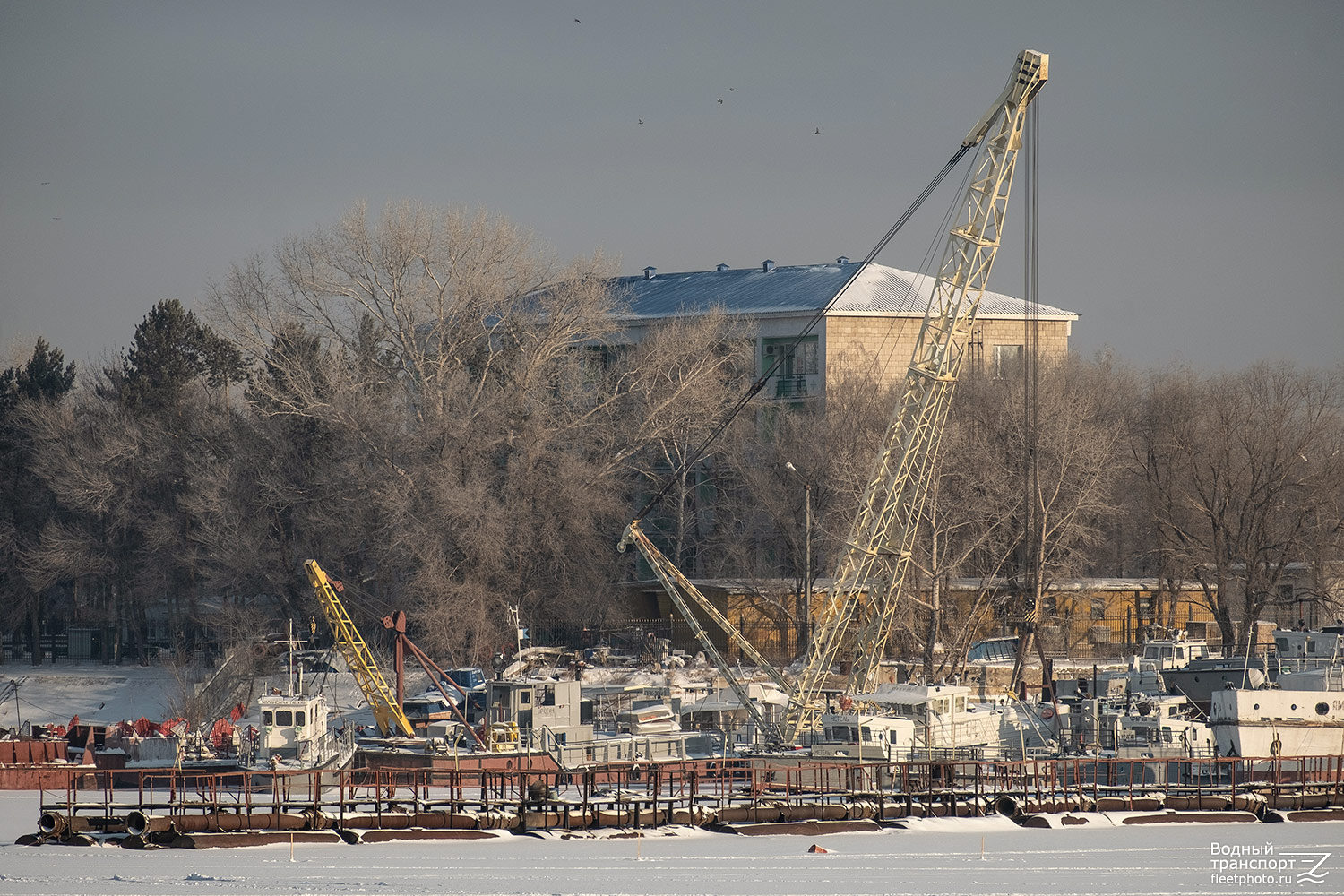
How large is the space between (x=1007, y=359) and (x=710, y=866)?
4490cm

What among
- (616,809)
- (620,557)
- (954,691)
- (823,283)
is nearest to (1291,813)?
(954,691)

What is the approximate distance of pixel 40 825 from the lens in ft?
101

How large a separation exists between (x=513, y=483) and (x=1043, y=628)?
19.6m

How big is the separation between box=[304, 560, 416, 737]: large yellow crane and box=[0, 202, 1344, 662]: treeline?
12235 millimetres

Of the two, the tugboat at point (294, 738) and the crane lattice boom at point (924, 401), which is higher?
the crane lattice boom at point (924, 401)

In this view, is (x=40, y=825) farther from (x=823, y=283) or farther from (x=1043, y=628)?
(x=823, y=283)

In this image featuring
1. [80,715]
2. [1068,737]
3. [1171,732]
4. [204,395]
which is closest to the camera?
[1171,732]

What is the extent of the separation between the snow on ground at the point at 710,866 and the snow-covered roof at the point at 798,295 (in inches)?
1555

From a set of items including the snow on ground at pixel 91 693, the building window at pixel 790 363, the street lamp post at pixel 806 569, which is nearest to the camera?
the street lamp post at pixel 806 569

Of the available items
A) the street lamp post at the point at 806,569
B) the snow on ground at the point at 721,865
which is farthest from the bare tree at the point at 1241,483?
the snow on ground at the point at 721,865

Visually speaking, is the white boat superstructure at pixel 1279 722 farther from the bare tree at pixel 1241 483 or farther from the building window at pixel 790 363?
the building window at pixel 790 363

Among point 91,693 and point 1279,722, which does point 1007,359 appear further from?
point 91,693

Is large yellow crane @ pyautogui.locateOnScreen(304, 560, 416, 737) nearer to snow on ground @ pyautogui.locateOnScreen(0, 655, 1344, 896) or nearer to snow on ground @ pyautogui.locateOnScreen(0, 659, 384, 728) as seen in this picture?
snow on ground @ pyautogui.locateOnScreen(0, 659, 384, 728)

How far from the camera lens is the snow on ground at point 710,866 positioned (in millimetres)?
26172
